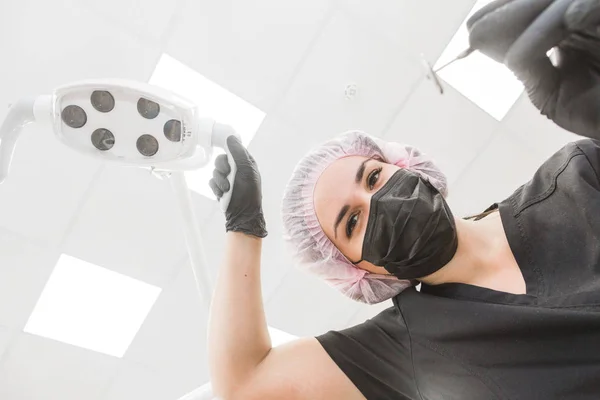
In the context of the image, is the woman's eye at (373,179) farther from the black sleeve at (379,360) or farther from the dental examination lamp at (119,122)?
the dental examination lamp at (119,122)

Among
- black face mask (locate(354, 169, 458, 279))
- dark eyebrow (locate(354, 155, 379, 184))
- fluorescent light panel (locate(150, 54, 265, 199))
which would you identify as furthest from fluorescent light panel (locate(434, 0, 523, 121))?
black face mask (locate(354, 169, 458, 279))

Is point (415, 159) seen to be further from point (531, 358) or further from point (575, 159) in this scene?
point (531, 358)

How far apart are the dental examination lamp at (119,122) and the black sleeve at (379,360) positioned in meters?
0.70

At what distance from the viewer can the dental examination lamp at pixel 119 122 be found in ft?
4.00

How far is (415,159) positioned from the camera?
1.73 metres

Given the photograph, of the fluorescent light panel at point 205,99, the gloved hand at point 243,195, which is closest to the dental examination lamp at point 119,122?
the gloved hand at point 243,195

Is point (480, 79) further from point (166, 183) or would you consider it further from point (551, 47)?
point (551, 47)

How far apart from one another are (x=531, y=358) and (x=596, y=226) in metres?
0.37

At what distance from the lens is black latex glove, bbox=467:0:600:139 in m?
0.85

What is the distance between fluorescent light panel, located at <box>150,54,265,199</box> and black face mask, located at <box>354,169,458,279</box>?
953 mm

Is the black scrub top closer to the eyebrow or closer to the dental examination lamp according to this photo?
the eyebrow

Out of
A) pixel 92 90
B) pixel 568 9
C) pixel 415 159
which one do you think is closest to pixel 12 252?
pixel 92 90

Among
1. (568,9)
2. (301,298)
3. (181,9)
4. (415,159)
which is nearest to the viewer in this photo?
(568,9)

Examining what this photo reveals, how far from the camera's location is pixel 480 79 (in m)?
2.79
